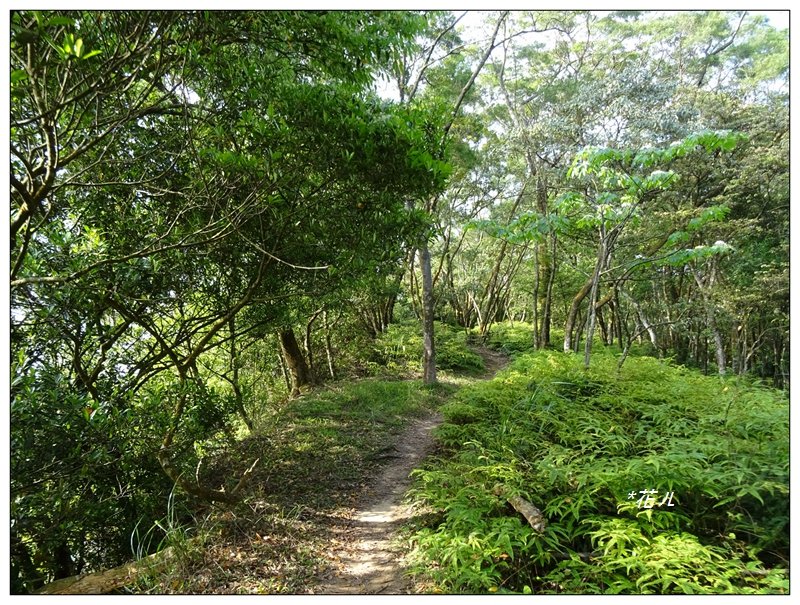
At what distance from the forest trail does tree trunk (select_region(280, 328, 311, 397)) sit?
4064 millimetres

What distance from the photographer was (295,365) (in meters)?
9.47

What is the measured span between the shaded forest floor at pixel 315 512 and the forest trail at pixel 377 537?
0.01 m

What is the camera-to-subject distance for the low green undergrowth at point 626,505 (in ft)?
7.45

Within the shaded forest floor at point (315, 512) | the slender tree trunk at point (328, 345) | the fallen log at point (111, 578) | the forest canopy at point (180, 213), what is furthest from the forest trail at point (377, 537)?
the slender tree trunk at point (328, 345)

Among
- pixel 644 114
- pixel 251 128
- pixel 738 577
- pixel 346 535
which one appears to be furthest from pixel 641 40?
pixel 346 535

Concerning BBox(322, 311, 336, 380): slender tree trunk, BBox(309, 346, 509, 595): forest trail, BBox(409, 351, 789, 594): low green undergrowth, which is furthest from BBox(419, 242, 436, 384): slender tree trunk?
BBox(409, 351, 789, 594): low green undergrowth

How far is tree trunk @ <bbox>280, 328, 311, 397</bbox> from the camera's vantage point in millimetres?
9281

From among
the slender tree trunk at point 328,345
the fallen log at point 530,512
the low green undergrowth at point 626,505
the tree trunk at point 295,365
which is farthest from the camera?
the slender tree trunk at point 328,345

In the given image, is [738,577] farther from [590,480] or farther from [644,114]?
[644,114]

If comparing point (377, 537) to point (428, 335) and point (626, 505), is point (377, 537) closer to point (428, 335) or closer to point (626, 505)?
point (626, 505)

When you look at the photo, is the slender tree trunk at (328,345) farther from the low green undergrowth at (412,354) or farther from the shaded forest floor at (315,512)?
the shaded forest floor at (315,512)

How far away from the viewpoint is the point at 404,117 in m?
3.32

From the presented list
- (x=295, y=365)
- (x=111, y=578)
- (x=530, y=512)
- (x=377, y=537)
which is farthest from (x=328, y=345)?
(x=530, y=512)

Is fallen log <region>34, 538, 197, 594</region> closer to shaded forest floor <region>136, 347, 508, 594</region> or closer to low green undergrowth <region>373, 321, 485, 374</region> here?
shaded forest floor <region>136, 347, 508, 594</region>
